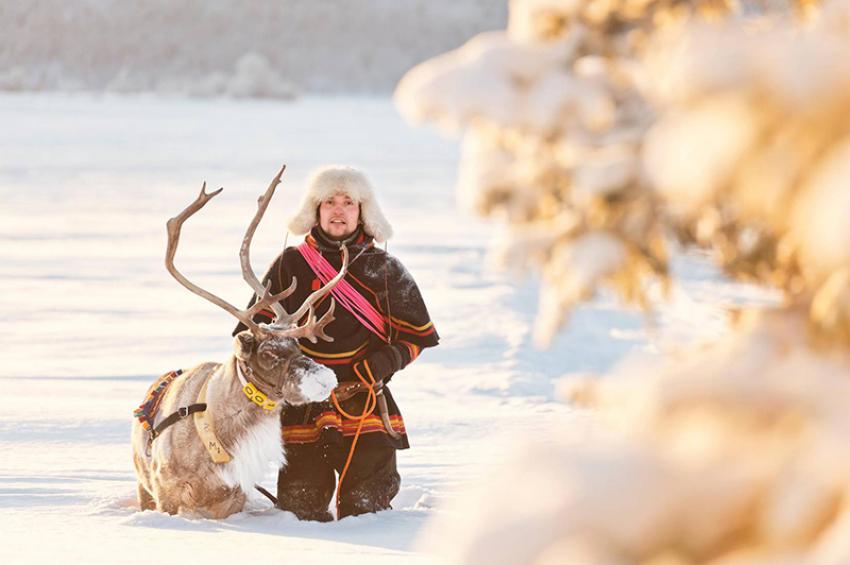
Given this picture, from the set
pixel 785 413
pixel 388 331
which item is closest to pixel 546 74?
pixel 785 413

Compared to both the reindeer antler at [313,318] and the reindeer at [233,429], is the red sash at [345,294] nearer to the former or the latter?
the reindeer antler at [313,318]

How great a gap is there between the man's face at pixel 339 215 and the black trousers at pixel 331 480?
2.97ft

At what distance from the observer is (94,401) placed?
9.45 meters

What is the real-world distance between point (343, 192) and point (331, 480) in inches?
48.6

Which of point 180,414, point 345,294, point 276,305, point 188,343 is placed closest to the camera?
point 180,414

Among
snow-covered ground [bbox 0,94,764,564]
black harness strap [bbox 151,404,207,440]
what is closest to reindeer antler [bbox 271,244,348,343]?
black harness strap [bbox 151,404,207,440]

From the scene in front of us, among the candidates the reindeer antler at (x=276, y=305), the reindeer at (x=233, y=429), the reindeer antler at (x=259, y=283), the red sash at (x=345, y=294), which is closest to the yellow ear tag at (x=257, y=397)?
the reindeer at (x=233, y=429)

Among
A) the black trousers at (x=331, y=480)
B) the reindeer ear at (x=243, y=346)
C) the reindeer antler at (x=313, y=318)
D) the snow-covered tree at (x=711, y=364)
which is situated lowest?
the black trousers at (x=331, y=480)

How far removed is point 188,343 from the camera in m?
12.0

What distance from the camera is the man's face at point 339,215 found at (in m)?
6.45

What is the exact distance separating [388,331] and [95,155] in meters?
28.0

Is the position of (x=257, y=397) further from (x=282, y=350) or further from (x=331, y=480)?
(x=331, y=480)

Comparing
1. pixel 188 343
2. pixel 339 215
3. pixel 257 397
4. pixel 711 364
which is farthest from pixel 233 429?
pixel 188 343

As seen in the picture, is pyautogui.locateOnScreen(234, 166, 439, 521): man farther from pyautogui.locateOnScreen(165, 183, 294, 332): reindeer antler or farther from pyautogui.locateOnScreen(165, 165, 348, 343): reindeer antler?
pyautogui.locateOnScreen(165, 183, 294, 332): reindeer antler
